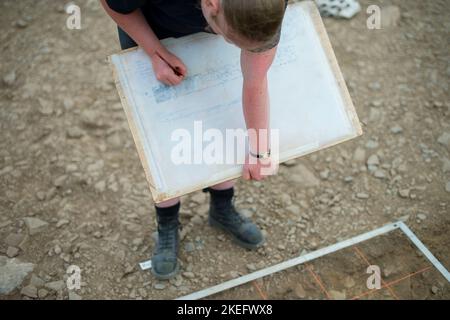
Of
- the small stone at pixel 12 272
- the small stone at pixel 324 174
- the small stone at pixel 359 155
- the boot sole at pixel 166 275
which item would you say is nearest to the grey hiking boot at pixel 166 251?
the boot sole at pixel 166 275

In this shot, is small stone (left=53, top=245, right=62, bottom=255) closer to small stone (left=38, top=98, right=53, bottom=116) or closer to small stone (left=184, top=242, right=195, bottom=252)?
small stone (left=184, top=242, right=195, bottom=252)

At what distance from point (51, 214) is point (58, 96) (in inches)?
32.0

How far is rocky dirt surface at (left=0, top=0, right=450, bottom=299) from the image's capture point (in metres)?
2.39

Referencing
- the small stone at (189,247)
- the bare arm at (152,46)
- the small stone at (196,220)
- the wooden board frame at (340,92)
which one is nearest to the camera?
the bare arm at (152,46)

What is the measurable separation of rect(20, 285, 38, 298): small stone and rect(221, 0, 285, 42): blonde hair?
158 centimetres

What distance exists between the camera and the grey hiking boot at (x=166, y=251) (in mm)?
2330

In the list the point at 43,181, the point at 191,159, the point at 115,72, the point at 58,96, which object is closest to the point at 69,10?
the point at 58,96

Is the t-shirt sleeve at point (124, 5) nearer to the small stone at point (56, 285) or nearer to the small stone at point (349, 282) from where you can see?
the small stone at point (56, 285)

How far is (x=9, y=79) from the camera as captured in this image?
3104 mm

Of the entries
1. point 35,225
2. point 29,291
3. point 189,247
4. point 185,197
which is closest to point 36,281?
point 29,291

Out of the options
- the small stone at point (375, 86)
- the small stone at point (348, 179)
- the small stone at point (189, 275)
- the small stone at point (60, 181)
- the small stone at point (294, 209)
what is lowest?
the small stone at point (189, 275)

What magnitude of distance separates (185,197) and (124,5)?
1256mm

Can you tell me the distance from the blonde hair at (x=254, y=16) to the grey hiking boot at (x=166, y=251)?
1185 mm

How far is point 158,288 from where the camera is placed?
7.65 ft
